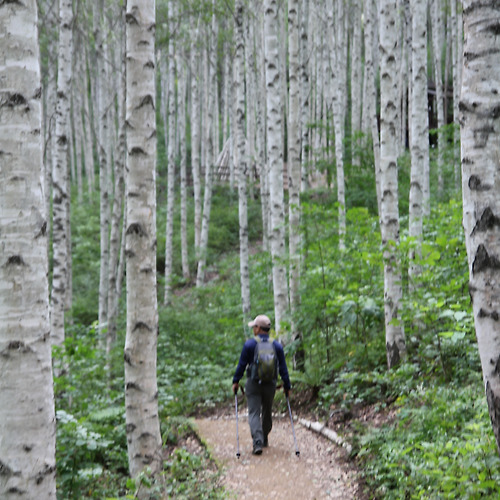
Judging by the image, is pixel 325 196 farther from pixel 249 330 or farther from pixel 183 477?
pixel 183 477

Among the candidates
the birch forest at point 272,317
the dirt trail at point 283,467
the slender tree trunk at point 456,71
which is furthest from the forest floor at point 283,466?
the slender tree trunk at point 456,71

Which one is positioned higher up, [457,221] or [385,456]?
[457,221]

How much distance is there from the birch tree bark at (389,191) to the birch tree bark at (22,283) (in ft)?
15.1

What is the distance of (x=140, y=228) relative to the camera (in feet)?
13.9

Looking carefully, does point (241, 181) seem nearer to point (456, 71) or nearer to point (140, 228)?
point (140, 228)

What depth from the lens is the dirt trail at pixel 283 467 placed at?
4.72m

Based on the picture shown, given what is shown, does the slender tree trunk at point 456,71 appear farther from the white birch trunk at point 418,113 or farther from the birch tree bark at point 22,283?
the birch tree bark at point 22,283

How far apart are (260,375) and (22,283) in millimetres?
3782

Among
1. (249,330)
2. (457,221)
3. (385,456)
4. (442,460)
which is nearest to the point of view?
(442,460)

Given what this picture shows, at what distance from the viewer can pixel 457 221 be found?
6.89 meters

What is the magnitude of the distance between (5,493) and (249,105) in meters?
18.4


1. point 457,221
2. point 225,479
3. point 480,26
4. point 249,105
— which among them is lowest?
point 225,479

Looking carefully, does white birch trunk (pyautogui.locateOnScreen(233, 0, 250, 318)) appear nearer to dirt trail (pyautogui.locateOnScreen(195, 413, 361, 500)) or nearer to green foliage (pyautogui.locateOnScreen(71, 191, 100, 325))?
dirt trail (pyautogui.locateOnScreen(195, 413, 361, 500))

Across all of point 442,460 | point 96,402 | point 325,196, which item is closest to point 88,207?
point 325,196
